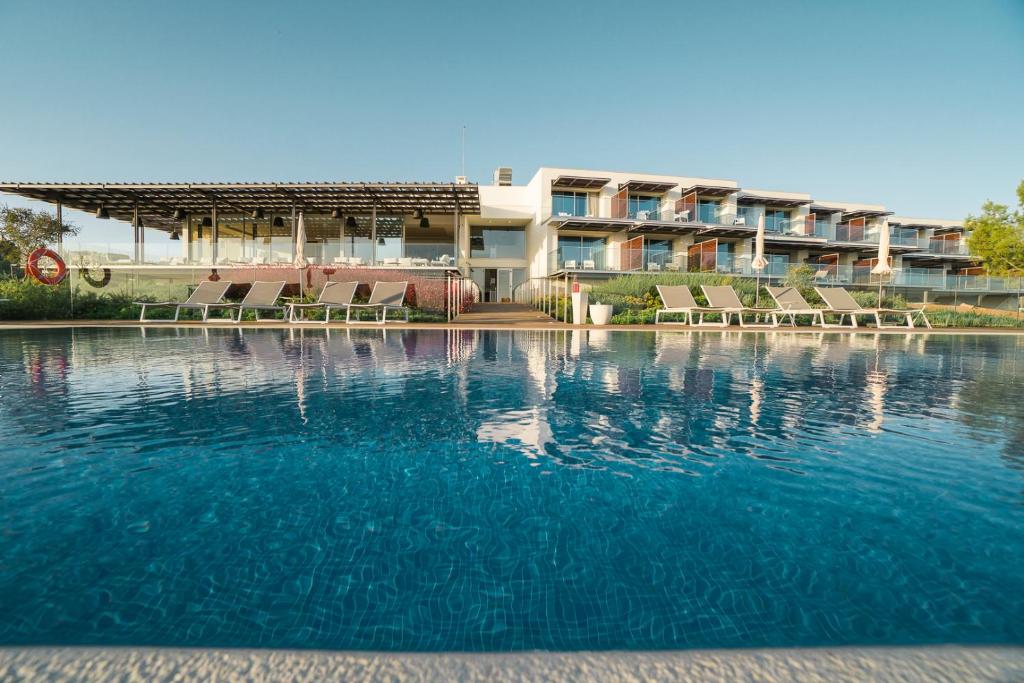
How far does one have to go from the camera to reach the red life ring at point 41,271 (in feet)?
48.3

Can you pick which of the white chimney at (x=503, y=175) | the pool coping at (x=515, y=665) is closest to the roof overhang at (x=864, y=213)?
the white chimney at (x=503, y=175)

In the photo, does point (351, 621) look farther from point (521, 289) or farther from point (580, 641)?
point (521, 289)

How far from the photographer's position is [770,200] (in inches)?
1056

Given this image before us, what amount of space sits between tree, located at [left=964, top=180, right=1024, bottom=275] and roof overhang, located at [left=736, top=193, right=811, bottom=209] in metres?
7.41

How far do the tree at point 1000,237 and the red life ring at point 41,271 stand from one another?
36640mm

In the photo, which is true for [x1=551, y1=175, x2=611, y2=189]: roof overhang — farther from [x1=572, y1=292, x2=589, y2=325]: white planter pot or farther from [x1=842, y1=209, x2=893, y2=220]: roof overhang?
[x1=842, y1=209, x2=893, y2=220]: roof overhang

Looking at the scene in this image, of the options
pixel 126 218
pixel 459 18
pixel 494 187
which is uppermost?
pixel 459 18

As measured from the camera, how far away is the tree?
847 inches

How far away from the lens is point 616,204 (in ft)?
77.5

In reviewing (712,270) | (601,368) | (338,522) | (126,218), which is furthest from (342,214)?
(338,522)

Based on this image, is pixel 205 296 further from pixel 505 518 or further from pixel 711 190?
pixel 711 190

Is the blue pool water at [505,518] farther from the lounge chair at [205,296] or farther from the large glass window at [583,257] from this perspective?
the large glass window at [583,257]

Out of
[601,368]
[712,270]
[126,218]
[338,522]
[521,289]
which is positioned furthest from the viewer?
[521,289]

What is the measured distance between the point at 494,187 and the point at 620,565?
2576 centimetres
